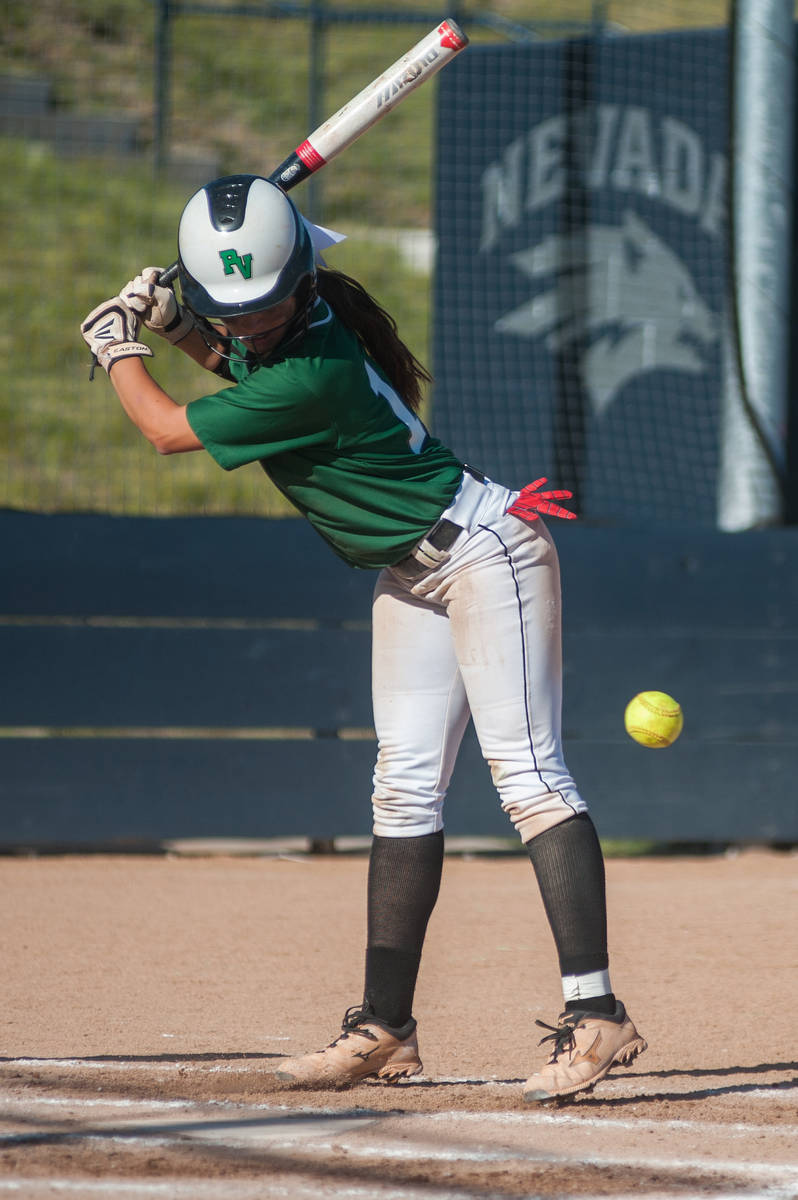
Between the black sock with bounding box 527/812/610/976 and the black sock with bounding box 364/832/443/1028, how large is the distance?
306 millimetres

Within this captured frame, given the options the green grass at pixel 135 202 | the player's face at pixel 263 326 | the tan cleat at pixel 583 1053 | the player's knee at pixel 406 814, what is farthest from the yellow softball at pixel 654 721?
the green grass at pixel 135 202

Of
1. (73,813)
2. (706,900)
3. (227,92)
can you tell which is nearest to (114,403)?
(227,92)

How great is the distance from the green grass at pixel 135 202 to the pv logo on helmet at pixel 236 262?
738 centimetres

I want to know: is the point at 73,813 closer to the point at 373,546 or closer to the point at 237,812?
the point at 237,812

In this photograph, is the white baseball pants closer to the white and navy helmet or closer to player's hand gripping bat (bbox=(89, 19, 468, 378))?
the white and navy helmet

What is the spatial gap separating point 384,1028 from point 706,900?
282cm

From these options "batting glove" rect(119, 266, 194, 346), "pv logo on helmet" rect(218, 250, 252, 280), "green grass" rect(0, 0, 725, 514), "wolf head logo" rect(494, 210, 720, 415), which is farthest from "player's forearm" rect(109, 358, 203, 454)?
"green grass" rect(0, 0, 725, 514)

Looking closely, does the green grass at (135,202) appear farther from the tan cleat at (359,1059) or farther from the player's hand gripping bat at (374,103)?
the tan cleat at (359,1059)

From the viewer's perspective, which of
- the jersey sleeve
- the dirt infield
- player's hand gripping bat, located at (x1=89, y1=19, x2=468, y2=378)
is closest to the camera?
the dirt infield

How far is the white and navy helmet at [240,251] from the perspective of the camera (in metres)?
3.11

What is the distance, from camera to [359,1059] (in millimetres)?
3371

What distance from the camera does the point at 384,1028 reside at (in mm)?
3410

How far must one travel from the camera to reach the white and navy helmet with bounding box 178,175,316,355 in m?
3.11

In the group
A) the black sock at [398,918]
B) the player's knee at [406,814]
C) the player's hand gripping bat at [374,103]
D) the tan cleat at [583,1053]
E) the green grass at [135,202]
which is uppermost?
the green grass at [135,202]
